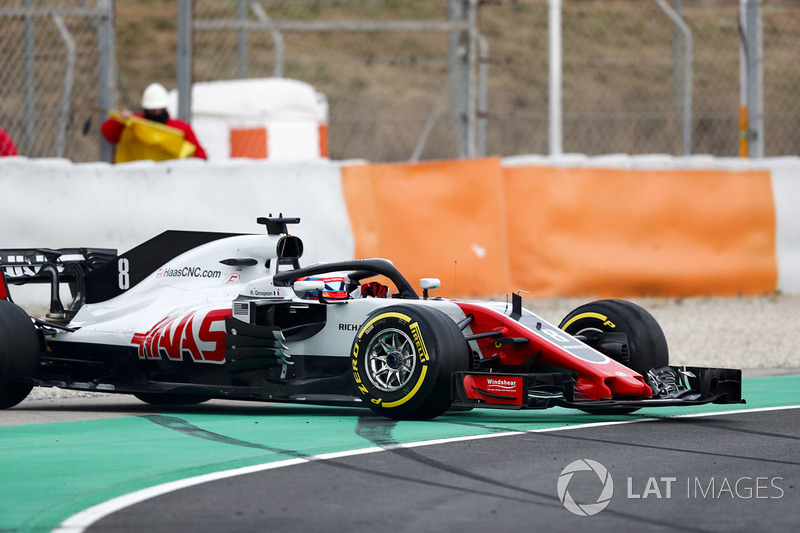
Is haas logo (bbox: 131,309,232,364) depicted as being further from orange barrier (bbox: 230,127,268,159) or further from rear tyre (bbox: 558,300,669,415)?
orange barrier (bbox: 230,127,268,159)

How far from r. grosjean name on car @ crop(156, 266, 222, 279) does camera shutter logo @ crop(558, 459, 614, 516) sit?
3197 mm

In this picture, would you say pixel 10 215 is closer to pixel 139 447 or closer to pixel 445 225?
pixel 445 225

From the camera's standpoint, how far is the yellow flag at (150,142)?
13.9 m

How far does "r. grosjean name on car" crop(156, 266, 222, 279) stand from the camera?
28.4ft

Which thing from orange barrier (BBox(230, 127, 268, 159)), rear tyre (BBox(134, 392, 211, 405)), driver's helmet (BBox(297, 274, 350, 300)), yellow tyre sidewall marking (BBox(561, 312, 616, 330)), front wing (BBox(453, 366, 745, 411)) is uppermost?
orange barrier (BBox(230, 127, 268, 159))

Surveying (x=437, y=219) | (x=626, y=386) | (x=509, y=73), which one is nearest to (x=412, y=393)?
(x=626, y=386)

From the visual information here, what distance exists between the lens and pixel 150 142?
13.9 m

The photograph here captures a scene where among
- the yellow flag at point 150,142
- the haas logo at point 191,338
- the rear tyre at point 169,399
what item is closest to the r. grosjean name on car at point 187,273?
the haas logo at point 191,338

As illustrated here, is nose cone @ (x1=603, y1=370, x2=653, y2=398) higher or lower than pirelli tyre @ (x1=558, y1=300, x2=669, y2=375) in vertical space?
lower

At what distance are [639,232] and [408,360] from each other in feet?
24.8

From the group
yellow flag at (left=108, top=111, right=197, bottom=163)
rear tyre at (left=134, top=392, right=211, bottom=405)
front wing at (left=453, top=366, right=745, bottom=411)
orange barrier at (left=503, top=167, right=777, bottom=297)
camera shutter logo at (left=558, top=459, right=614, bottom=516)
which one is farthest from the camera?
orange barrier at (left=503, top=167, right=777, bottom=297)

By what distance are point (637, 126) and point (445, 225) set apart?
2019cm

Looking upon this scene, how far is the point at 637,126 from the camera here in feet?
109

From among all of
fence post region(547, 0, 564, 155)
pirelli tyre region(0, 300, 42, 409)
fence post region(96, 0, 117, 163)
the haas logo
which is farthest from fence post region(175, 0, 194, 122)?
the haas logo
